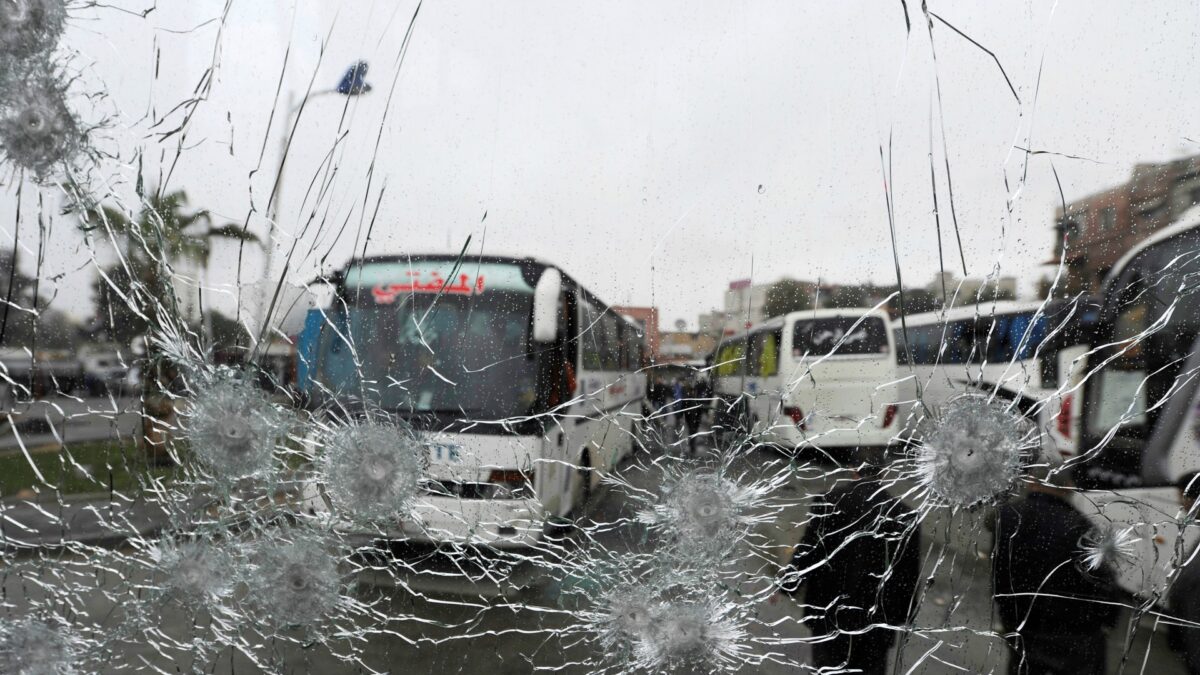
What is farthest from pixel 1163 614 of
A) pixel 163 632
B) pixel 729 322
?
pixel 163 632

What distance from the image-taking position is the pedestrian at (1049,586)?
155cm

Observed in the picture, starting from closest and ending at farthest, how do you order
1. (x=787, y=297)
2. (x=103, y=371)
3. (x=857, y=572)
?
(x=787, y=297) → (x=857, y=572) → (x=103, y=371)

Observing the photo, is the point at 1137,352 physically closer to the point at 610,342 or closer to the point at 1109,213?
the point at 1109,213

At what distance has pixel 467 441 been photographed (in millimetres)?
1555

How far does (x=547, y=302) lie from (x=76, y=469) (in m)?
1.24

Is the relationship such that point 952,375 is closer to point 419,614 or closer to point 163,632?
point 419,614

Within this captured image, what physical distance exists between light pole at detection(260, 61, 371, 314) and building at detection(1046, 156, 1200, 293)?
1.55 m

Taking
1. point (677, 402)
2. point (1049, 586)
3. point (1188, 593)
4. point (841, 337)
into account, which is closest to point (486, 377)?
point (677, 402)

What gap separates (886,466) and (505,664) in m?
0.97

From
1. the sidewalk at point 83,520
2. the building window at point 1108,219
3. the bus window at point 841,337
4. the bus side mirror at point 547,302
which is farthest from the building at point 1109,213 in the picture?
the sidewalk at point 83,520

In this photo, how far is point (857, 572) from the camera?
5.19 ft

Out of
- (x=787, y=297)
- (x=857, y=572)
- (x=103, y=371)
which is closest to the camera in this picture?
(x=787, y=297)

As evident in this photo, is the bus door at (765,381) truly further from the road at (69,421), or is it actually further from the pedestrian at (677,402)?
the road at (69,421)

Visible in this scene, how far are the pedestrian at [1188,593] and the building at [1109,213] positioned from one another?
52 cm
